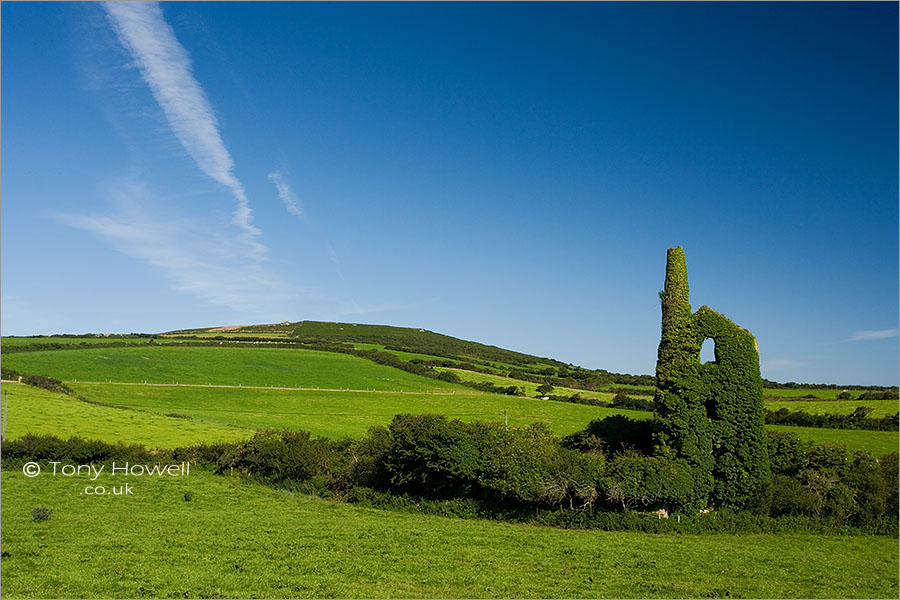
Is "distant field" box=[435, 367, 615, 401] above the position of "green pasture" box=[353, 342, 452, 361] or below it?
below

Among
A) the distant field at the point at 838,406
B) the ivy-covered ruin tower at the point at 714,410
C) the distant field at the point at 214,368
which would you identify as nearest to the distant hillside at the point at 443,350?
the distant field at the point at 214,368

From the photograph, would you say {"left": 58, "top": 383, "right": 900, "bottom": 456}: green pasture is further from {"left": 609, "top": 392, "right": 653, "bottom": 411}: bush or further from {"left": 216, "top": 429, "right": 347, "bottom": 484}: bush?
{"left": 216, "top": 429, "right": 347, "bottom": 484}: bush

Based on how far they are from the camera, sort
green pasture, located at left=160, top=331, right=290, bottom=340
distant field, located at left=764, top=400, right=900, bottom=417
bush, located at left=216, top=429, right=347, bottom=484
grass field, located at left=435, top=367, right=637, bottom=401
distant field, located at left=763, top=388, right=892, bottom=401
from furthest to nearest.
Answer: green pasture, located at left=160, top=331, right=290, bottom=340, grass field, located at left=435, top=367, right=637, bottom=401, distant field, located at left=763, top=388, right=892, bottom=401, distant field, located at left=764, top=400, right=900, bottom=417, bush, located at left=216, top=429, right=347, bottom=484

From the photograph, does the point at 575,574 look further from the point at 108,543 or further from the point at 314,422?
the point at 314,422

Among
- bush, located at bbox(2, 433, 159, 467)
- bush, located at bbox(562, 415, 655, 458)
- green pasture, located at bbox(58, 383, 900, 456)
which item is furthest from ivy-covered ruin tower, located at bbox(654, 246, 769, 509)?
bush, located at bbox(2, 433, 159, 467)

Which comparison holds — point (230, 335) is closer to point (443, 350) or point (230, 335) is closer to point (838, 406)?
point (443, 350)

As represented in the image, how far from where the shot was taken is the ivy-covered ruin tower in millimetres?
24531

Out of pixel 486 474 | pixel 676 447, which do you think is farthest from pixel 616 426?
pixel 486 474

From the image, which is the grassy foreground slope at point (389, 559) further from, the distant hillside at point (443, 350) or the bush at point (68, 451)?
the distant hillside at point (443, 350)

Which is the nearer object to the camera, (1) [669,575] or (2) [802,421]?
(1) [669,575]

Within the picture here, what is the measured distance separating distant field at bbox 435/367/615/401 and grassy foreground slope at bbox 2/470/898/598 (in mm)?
45354

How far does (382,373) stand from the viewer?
76.7 meters

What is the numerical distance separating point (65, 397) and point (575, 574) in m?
50.2

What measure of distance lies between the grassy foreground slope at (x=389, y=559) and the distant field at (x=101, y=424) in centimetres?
1246
